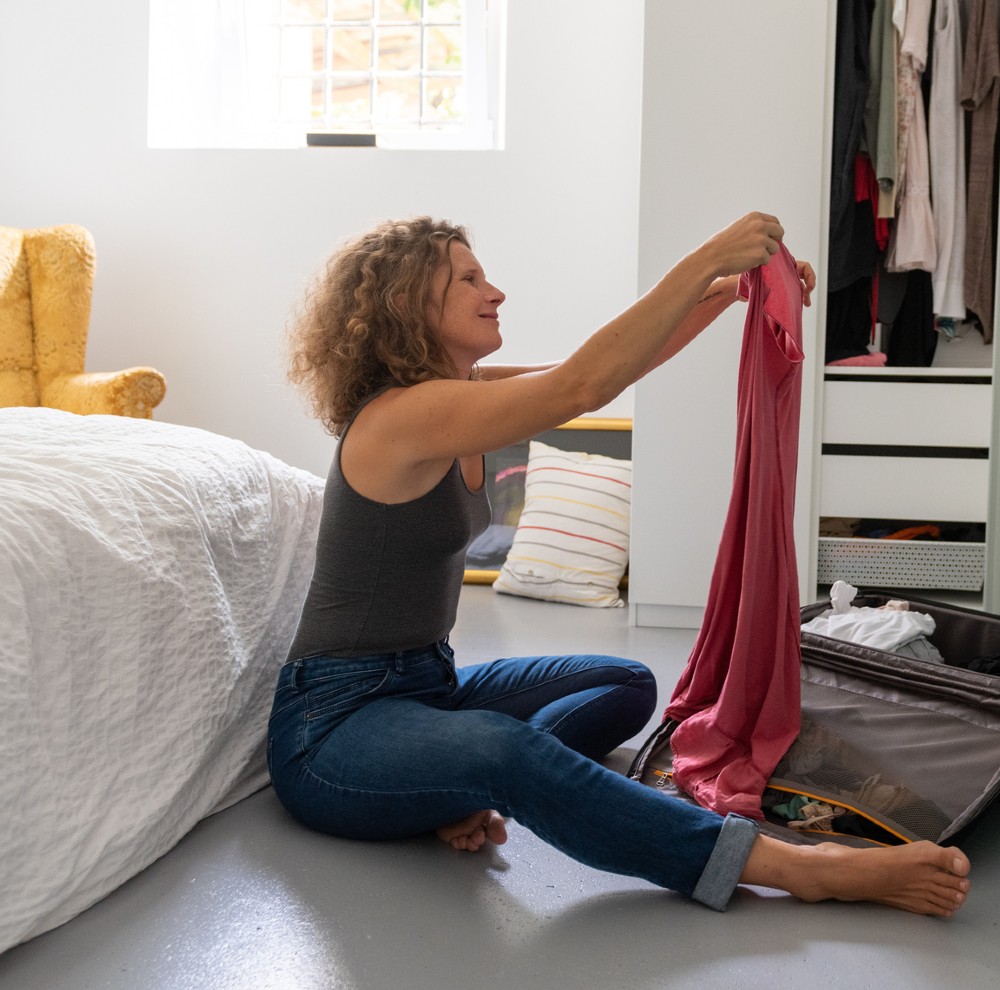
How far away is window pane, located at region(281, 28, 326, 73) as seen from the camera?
13.8ft

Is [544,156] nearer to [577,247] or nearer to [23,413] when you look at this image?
[577,247]

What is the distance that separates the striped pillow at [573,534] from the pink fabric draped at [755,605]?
155 cm

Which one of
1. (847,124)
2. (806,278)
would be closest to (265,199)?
(847,124)

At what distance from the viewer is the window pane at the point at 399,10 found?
4.10 metres

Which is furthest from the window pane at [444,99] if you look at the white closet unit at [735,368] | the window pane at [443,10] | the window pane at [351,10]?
the white closet unit at [735,368]

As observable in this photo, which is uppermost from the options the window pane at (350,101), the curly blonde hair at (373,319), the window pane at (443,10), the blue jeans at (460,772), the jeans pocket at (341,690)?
the window pane at (443,10)

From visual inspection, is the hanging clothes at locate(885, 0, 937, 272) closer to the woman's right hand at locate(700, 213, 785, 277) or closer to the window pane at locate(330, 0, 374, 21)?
the woman's right hand at locate(700, 213, 785, 277)

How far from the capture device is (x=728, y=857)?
134 centimetres

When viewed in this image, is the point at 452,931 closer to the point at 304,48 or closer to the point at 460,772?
the point at 460,772

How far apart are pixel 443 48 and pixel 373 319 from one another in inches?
113

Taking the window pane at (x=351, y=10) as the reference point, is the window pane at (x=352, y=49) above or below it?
below

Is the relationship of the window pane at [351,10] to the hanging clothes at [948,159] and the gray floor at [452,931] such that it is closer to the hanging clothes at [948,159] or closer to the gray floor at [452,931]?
the hanging clothes at [948,159]

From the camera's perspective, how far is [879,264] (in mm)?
3217

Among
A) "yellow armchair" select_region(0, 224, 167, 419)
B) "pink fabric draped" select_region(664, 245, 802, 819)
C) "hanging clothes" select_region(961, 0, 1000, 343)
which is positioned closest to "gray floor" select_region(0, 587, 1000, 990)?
"pink fabric draped" select_region(664, 245, 802, 819)
